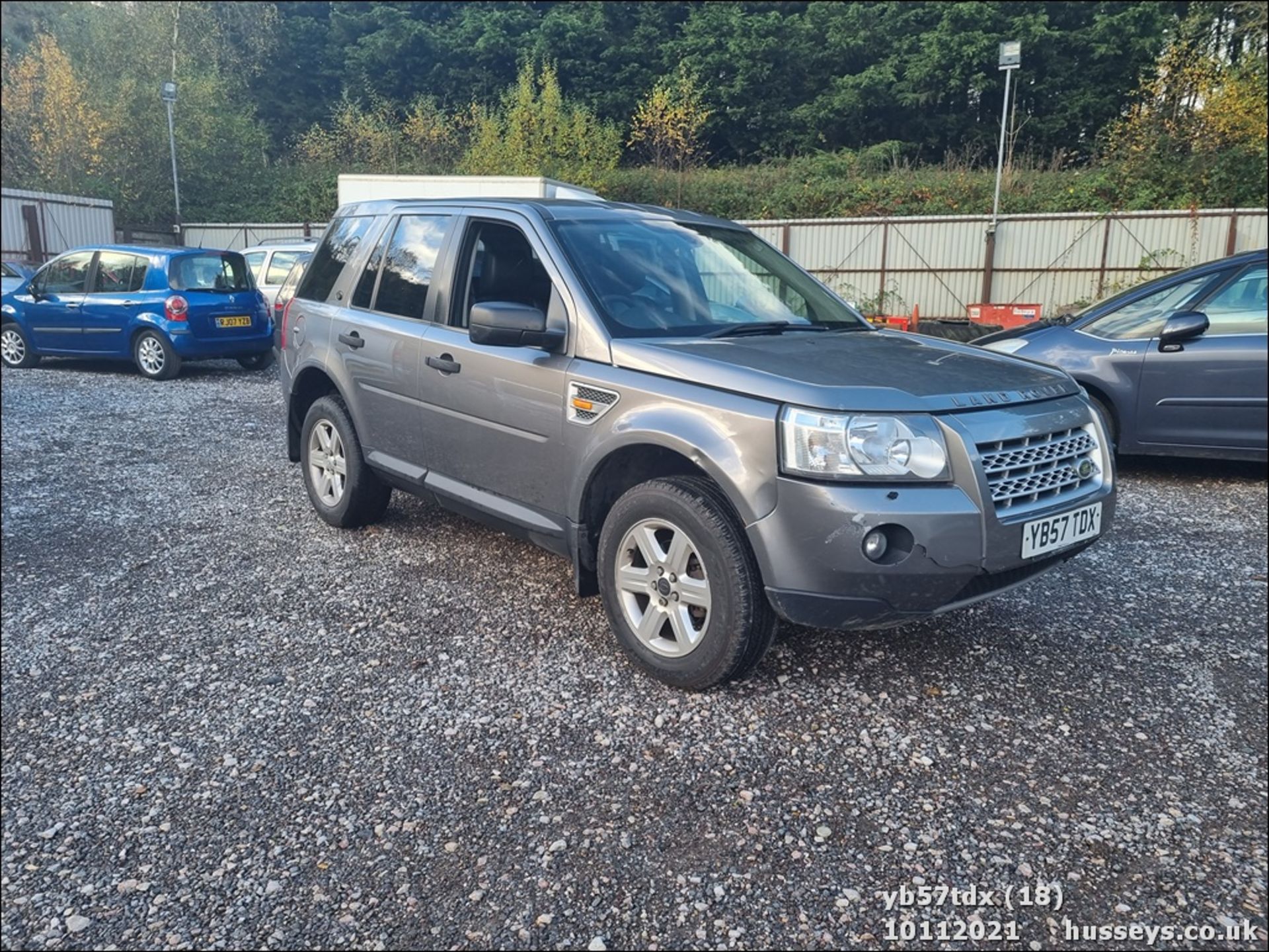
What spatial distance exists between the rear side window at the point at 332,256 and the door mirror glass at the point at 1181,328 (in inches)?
208

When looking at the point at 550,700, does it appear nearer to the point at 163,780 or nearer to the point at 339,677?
the point at 339,677

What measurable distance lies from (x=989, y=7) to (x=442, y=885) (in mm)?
39352

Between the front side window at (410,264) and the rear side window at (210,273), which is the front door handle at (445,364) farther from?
the rear side window at (210,273)

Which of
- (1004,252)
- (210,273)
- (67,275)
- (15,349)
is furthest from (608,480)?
(1004,252)

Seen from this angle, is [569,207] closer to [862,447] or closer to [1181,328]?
[862,447]

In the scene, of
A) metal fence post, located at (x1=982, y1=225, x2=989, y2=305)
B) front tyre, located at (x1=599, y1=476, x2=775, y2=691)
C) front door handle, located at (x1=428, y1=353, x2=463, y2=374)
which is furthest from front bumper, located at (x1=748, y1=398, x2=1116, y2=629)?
metal fence post, located at (x1=982, y1=225, x2=989, y2=305)

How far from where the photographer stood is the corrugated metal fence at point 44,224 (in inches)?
869

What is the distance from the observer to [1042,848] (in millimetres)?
2523

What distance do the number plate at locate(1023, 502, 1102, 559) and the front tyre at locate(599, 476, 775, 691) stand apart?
89 cm

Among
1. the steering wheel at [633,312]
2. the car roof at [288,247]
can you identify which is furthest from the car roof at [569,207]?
the car roof at [288,247]

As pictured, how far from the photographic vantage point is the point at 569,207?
4.30 meters

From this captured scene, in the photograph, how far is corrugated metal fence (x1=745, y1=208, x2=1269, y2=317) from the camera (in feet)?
66.5

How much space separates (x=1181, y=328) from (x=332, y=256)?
555 cm

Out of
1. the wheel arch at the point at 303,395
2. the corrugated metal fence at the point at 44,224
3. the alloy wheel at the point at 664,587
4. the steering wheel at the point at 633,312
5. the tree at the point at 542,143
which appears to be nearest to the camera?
the alloy wheel at the point at 664,587
